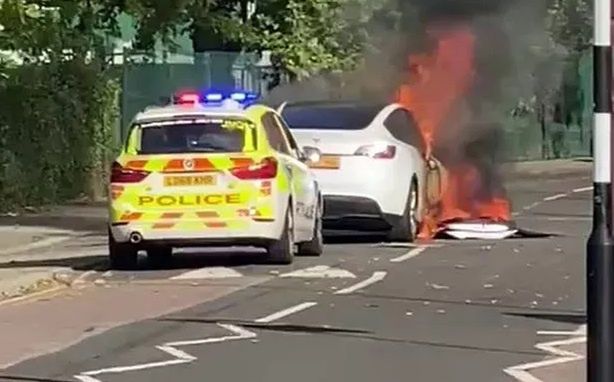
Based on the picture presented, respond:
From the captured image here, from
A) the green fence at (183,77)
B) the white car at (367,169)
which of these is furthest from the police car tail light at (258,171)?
the green fence at (183,77)

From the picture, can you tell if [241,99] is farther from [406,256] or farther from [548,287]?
[548,287]

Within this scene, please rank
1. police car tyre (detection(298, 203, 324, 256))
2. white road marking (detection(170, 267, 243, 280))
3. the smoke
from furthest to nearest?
the smoke < police car tyre (detection(298, 203, 324, 256)) < white road marking (detection(170, 267, 243, 280))

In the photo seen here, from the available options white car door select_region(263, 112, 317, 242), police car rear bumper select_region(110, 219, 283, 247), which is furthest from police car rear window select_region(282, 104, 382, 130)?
police car rear bumper select_region(110, 219, 283, 247)

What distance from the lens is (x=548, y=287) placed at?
15156mm

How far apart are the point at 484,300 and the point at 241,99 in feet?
17.5

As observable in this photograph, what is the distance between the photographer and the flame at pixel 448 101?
68.2 ft

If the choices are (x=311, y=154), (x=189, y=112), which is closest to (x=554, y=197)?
(x=311, y=154)

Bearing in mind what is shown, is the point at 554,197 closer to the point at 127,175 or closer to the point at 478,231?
the point at 478,231

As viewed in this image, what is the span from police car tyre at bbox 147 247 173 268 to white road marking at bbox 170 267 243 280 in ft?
3.00

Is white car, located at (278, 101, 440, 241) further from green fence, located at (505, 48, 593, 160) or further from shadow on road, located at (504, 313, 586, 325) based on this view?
green fence, located at (505, 48, 593, 160)

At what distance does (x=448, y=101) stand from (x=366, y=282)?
6638 millimetres

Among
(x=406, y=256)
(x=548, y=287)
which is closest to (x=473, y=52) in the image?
(x=406, y=256)

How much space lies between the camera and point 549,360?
11.1 m

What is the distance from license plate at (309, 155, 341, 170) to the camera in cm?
1934
